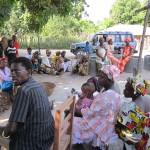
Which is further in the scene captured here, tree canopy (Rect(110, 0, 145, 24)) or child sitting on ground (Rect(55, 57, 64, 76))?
tree canopy (Rect(110, 0, 145, 24))

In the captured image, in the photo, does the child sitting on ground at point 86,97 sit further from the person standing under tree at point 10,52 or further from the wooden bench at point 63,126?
the person standing under tree at point 10,52

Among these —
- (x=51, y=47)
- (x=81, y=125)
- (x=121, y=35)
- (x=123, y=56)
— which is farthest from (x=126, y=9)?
(x=81, y=125)

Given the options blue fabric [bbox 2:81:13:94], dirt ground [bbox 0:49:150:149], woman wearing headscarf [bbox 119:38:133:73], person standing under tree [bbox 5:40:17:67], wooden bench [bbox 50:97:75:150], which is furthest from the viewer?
woman wearing headscarf [bbox 119:38:133:73]

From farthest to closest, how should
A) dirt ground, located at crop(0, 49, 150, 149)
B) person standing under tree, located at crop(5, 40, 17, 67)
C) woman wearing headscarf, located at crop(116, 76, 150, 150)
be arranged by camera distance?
1. person standing under tree, located at crop(5, 40, 17, 67)
2. dirt ground, located at crop(0, 49, 150, 149)
3. woman wearing headscarf, located at crop(116, 76, 150, 150)

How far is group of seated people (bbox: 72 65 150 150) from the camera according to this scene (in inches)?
114

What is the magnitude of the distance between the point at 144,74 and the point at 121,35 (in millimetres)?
6852

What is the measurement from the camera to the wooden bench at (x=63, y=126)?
2.21 metres

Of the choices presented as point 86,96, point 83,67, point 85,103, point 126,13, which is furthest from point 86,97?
point 126,13

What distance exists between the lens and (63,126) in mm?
2539

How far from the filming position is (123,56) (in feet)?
34.0

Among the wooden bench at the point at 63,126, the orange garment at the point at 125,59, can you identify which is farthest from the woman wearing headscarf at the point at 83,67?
the wooden bench at the point at 63,126

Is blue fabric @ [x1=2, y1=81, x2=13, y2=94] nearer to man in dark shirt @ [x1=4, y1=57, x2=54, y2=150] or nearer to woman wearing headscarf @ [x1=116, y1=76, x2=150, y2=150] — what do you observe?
woman wearing headscarf @ [x1=116, y1=76, x2=150, y2=150]

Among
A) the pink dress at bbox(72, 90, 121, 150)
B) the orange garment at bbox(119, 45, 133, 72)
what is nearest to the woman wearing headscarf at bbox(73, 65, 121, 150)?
the pink dress at bbox(72, 90, 121, 150)

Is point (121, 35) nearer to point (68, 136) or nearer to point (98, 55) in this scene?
point (98, 55)
